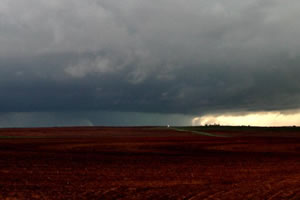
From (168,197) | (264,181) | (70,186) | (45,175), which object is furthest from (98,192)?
(264,181)

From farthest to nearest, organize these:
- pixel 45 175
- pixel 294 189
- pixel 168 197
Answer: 1. pixel 45 175
2. pixel 294 189
3. pixel 168 197

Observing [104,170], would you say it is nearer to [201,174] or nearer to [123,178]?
[123,178]

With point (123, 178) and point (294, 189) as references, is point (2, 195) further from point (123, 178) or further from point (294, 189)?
point (294, 189)

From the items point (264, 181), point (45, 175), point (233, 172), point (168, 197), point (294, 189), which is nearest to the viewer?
point (168, 197)

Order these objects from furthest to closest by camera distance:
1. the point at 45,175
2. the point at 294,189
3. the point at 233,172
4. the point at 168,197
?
the point at 233,172
the point at 45,175
the point at 294,189
the point at 168,197

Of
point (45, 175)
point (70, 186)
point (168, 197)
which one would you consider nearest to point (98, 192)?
point (70, 186)

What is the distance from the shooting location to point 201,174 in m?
20.4

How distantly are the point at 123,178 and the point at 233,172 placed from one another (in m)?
7.51

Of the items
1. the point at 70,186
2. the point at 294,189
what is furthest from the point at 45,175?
the point at 294,189

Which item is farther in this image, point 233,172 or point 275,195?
point 233,172

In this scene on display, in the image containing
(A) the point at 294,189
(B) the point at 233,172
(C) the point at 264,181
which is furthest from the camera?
(B) the point at 233,172

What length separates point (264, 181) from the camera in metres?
17.8

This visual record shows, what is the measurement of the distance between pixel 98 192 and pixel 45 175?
241 inches

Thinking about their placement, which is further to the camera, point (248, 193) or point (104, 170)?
point (104, 170)
